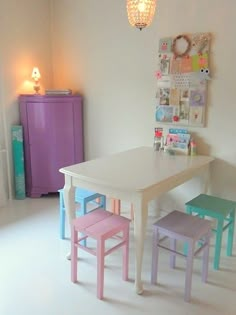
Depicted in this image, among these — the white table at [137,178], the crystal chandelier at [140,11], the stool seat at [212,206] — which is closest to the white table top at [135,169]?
the white table at [137,178]

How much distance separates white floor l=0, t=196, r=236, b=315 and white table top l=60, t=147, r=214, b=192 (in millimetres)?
729

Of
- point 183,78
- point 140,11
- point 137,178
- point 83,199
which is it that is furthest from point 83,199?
point 140,11

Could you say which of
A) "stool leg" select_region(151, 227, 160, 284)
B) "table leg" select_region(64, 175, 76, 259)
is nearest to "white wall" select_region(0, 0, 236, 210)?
"stool leg" select_region(151, 227, 160, 284)

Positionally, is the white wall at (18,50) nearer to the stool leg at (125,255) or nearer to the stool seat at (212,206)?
the stool leg at (125,255)

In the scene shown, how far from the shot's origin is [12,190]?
3.75 m

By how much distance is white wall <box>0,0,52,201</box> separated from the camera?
3453mm

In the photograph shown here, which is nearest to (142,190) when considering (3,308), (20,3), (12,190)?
(3,308)

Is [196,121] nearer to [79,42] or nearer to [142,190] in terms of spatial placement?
[142,190]

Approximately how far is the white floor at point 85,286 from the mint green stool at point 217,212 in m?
0.15

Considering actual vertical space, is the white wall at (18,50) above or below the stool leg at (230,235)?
above

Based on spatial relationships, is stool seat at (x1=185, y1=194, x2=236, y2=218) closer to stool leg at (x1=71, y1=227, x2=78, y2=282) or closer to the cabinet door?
stool leg at (x1=71, y1=227, x2=78, y2=282)

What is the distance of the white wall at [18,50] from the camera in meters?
3.45

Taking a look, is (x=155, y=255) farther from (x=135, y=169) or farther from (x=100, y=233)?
(x=135, y=169)

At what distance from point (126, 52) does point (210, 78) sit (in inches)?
38.4
